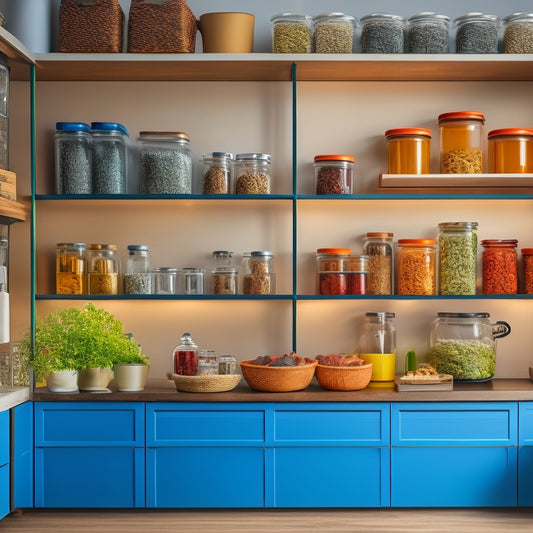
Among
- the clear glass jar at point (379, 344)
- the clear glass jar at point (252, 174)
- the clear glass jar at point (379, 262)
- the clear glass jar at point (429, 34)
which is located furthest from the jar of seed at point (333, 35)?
the clear glass jar at point (379, 344)

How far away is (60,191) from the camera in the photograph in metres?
3.68

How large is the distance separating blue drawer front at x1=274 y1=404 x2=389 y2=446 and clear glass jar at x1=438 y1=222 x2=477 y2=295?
2.31 feet

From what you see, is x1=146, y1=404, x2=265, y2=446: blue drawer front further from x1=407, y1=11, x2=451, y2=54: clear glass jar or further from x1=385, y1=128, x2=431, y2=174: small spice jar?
x1=407, y1=11, x2=451, y2=54: clear glass jar

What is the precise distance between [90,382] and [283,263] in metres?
1.16

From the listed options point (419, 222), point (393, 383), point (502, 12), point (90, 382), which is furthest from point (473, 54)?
point (90, 382)

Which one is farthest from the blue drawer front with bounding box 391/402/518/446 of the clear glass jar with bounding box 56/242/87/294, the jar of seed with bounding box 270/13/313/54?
the jar of seed with bounding box 270/13/313/54

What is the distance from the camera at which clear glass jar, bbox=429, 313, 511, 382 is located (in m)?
3.65

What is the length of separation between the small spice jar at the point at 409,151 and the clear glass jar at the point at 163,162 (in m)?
1.03

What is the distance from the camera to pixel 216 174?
146 inches

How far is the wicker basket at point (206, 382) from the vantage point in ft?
11.3

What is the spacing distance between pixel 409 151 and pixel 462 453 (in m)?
1.46

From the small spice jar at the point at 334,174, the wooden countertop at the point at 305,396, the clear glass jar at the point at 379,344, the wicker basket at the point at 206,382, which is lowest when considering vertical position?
the wooden countertop at the point at 305,396

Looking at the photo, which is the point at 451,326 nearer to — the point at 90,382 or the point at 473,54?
the point at 473,54

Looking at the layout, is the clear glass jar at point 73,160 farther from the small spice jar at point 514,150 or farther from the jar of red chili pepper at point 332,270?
the small spice jar at point 514,150
